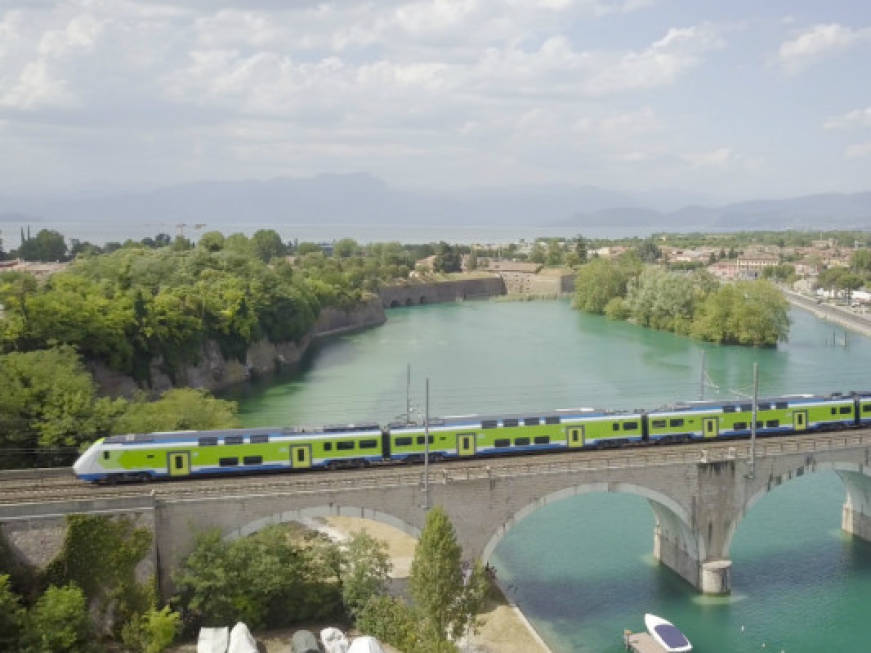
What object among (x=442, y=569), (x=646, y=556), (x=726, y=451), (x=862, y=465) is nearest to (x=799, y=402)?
(x=862, y=465)

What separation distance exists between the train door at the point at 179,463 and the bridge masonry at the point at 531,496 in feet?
7.19

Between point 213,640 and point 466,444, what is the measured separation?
10.5m

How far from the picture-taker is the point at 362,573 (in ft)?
78.1

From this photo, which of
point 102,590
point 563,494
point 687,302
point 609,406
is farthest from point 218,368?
point 687,302

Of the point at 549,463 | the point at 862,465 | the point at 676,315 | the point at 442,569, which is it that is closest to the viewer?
the point at 442,569

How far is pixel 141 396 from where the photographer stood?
36375 mm

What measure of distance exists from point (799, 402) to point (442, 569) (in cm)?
1804

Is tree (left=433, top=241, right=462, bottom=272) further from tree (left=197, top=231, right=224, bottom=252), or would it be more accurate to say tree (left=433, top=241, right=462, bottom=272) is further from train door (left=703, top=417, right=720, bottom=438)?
train door (left=703, top=417, right=720, bottom=438)

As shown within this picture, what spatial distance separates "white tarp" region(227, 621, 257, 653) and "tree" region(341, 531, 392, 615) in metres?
3.08

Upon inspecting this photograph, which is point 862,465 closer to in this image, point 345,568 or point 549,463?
point 549,463

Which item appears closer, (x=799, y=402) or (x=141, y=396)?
(x=799, y=402)

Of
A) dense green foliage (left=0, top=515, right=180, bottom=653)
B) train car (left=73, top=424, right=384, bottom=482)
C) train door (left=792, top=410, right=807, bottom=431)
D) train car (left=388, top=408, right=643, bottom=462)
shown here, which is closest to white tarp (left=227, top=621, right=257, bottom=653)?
dense green foliage (left=0, top=515, right=180, bottom=653)

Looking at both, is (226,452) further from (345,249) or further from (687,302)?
(345,249)

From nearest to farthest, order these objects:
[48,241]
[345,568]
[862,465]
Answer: [345,568], [862,465], [48,241]
